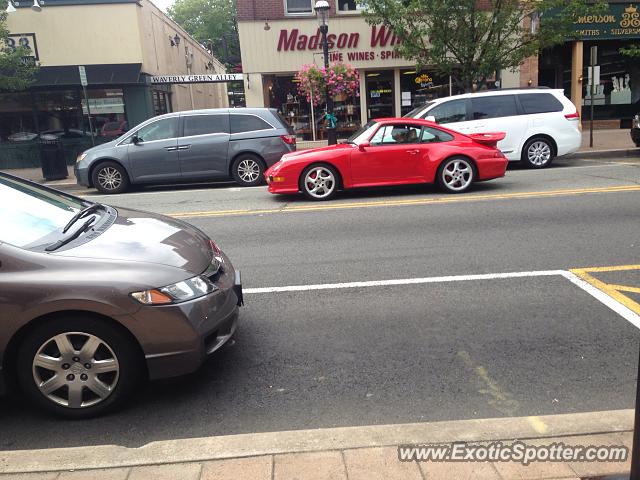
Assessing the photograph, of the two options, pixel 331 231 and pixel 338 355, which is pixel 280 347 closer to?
pixel 338 355

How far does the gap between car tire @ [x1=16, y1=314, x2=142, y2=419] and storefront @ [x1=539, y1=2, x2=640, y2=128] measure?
2271 centimetres

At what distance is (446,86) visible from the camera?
21812 mm

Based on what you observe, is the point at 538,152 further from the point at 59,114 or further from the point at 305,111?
the point at 59,114

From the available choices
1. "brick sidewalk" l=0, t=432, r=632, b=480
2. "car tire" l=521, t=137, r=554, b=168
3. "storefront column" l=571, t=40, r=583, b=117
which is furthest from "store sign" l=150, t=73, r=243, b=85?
"brick sidewalk" l=0, t=432, r=632, b=480

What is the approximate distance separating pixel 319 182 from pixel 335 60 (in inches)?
469

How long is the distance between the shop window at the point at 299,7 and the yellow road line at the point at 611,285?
18054 millimetres

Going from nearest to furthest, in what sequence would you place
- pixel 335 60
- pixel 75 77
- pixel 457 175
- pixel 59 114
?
pixel 457 175 < pixel 75 77 < pixel 59 114 < pixel 335 60

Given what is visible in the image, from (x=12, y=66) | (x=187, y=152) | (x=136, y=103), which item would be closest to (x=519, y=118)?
(x=187, y=152)

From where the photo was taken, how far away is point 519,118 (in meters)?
13.7

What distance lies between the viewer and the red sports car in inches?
403

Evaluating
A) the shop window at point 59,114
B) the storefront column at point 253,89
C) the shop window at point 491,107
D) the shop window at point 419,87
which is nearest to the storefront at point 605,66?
the shop window at point 419,87

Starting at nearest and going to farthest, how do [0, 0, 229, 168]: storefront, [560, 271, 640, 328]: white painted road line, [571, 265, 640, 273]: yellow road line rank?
[560, 271, 640, 328]: white painted road line, [571, 265, 640, 273]: yellow road line, [0, 0, 229, 168]: storefront

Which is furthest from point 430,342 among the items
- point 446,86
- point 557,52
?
point 557,52

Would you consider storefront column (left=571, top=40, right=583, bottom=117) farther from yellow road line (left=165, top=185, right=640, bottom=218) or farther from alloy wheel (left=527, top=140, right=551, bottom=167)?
yellow road line (left=165, top=185, right=640, bottom=218)
